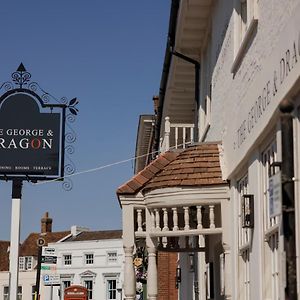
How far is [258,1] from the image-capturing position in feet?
26.2

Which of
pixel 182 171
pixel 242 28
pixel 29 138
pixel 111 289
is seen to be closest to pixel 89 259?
pixel 111 289

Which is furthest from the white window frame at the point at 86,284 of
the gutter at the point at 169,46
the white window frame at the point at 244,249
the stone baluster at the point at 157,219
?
the white window frame at the point at 244,249

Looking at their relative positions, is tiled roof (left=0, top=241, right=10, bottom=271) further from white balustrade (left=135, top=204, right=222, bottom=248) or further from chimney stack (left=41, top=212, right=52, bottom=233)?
white balustrade (left=135, top=204, right=222, bottom=248)

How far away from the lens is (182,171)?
970cm

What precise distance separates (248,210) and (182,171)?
183cm

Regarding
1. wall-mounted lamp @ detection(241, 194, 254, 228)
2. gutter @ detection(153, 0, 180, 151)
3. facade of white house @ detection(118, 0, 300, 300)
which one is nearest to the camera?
facade of white house @ detection(118, 0, 300, 300)

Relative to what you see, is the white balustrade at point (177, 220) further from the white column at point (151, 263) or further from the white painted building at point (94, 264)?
the white painted building at point (94, 264)

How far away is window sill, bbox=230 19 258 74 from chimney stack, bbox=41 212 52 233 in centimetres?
7557

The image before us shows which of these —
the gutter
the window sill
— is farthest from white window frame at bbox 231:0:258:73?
the gutter

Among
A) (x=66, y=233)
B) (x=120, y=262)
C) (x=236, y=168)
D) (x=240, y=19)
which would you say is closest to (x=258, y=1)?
(x=240, y=19)

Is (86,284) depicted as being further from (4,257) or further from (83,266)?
(4,257)

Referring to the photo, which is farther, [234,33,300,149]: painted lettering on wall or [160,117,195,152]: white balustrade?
[160,117,195,152]: white balustrade

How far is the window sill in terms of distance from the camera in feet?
26.2

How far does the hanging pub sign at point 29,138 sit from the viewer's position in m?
27.4
